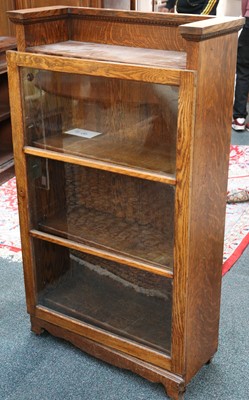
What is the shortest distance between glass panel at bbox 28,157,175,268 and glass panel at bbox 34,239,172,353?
11 cm

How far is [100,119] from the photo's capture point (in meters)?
1.84

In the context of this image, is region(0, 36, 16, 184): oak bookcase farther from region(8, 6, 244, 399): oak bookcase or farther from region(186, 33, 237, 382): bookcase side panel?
region(186, 33, 237, 382): bookcase side panel

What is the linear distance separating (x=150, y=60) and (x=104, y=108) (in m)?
0.28

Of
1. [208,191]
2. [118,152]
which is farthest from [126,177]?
[208,191]

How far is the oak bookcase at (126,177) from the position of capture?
60.7 inches

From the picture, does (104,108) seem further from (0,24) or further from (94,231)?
(0,24)

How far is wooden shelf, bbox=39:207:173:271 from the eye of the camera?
1.74 metres

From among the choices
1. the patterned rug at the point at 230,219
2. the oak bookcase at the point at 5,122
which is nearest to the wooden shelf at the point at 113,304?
the patterned rug at the point at 230,219

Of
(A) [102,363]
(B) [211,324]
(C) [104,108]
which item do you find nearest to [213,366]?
(B) [211,324]

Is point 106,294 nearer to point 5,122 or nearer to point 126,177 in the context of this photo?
point 126,177

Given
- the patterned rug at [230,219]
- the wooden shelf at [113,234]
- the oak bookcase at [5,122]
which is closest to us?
the wooden shelf at [113,234]

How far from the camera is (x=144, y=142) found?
1765 millimetres

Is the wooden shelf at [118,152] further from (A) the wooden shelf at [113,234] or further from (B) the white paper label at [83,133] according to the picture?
(A) the wooden shelf at [113,234]

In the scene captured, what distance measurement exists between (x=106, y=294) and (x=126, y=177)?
1.46ft
